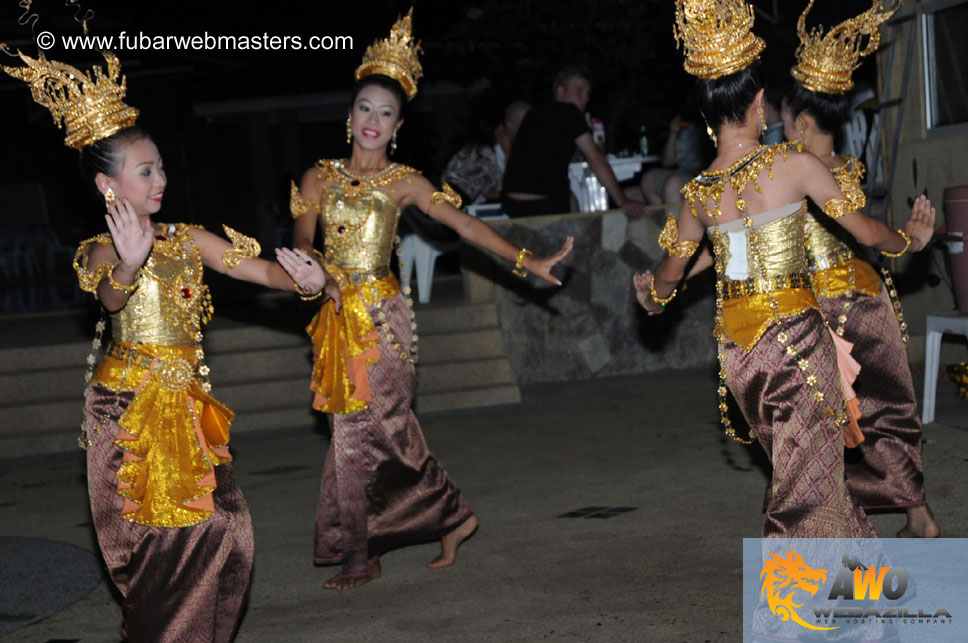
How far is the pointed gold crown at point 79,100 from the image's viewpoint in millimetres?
3154

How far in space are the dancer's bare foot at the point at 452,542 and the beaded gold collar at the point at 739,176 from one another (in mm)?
1791

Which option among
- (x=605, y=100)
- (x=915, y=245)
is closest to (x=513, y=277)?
(x=605, y=100)

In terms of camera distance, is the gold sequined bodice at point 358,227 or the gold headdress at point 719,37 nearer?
the gold headdress at point 719,37

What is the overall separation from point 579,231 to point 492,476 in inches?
108

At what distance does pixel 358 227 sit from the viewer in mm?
4219

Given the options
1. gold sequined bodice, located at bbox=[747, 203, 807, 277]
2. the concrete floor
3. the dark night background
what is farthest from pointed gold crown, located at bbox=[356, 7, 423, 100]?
the concrete floor

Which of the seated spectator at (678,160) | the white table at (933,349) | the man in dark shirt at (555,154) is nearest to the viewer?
the white table at (933,349)

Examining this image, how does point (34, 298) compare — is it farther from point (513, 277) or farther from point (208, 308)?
point (208, 308)

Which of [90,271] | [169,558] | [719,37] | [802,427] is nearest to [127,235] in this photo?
[90,271]

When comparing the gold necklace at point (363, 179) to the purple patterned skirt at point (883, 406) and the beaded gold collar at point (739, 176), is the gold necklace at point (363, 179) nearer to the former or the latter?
the beaded gold collar at point (739, 176)

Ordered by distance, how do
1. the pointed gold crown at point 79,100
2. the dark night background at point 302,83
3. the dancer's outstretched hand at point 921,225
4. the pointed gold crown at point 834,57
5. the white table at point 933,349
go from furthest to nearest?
the dark night background at point 302,83, the white table at point 933,349, the pointed gold crown at point 834,57, the dancer's outstretched hand at point 921,225, the pointed gold crown at point 79,100

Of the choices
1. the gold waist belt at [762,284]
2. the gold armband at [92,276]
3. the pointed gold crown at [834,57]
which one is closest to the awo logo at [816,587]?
the gold waist belt at [762,284]

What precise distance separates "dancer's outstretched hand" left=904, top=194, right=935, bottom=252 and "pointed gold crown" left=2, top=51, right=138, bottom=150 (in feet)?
8.00

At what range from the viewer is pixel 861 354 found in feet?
13.3
